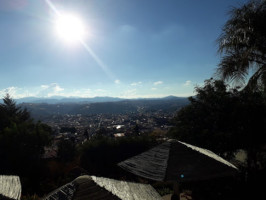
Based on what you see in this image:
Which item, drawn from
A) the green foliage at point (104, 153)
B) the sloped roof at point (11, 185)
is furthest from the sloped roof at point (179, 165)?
the green foliage at point (104, 153)

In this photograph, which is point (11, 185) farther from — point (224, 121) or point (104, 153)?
point (104, 153)

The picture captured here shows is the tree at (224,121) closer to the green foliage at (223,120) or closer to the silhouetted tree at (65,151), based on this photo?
the green foliage at (223,120)

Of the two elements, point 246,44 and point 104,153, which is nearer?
point 246,44

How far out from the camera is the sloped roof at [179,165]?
13.7 ft

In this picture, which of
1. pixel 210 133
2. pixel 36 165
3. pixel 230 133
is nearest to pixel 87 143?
pixel 36 165

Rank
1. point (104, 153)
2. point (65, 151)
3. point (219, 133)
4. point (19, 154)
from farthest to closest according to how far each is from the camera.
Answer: point (65, 151) < point (104, 153) < point (19, 154) < point (219, 133)

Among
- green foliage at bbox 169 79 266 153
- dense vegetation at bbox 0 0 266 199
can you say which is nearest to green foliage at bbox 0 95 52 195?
dense vegetation at bbox 0 0 266 199

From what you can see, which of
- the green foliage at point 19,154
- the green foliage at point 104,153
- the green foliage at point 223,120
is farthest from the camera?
the green foliage at point 104,153

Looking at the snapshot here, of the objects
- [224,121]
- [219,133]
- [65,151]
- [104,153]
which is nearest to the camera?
[219,133]

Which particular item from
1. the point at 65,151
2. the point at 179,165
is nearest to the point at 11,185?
the point at 179,165

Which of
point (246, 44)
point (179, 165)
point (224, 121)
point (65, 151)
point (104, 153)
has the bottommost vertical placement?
point (65, 151)

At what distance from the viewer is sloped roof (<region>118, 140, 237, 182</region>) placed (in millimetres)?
4172

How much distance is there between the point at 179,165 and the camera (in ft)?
14.2

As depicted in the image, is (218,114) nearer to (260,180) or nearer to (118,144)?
(260,180)
